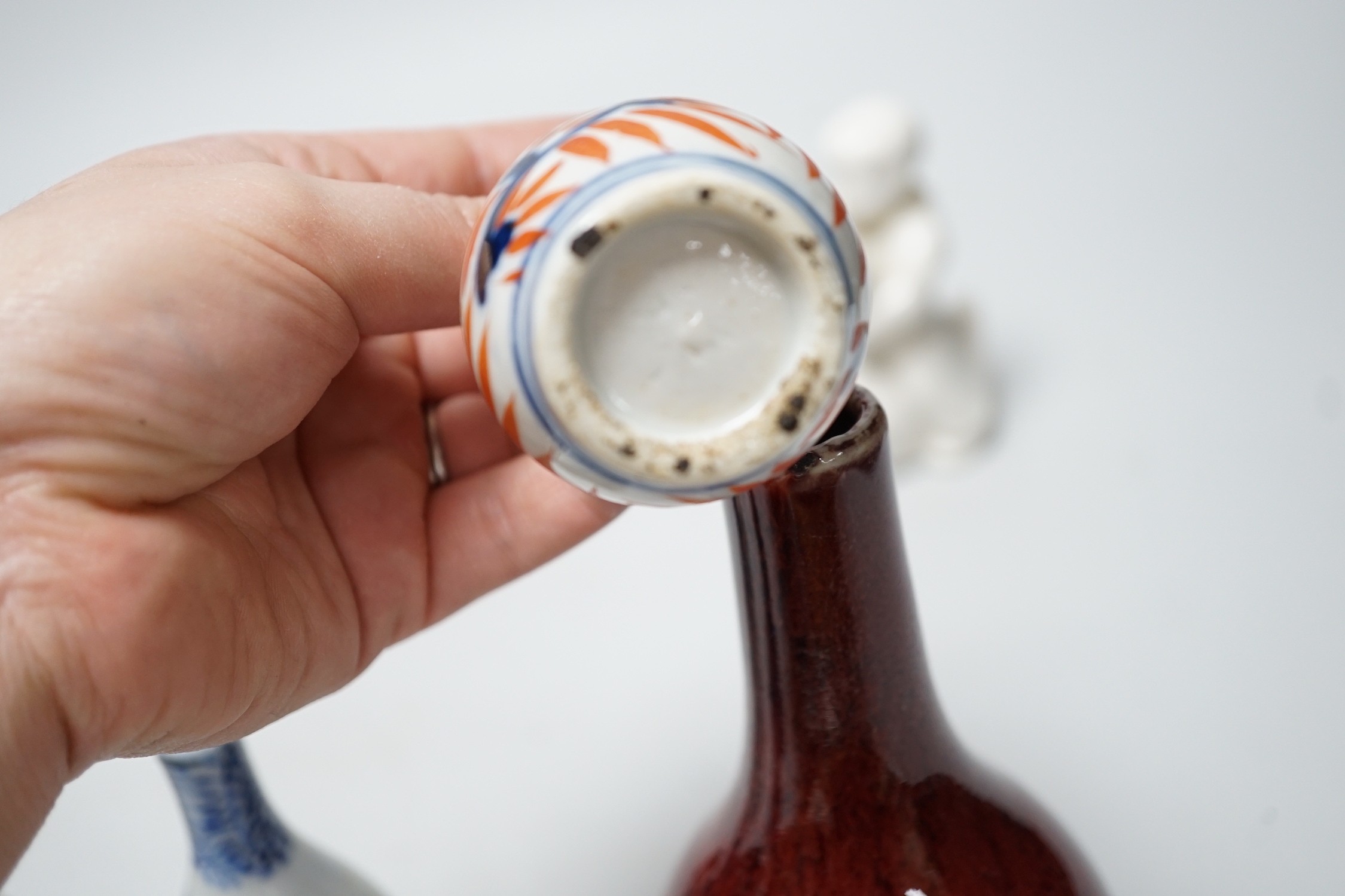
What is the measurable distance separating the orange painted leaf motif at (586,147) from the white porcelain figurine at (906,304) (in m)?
0.72

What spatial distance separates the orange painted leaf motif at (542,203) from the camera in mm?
499

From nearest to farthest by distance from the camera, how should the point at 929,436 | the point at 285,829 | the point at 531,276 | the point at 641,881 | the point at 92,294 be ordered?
the point at 531,276
the point at 92,294
the point at 285,829
the point at 641,881
the point at 929,436

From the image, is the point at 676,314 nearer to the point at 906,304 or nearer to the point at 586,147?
the point at 586,147

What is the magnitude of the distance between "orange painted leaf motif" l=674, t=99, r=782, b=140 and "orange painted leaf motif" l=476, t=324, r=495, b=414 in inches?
4.8

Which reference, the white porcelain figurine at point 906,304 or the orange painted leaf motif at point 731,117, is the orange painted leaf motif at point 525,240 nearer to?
the orange painted leaf motif at point 731,117

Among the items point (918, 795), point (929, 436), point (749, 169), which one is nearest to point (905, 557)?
point (918, 795)

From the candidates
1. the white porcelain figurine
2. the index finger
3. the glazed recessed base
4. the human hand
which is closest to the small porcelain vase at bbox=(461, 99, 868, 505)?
the glazed recessed base

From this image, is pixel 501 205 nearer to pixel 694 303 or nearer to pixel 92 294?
pixel 694 303

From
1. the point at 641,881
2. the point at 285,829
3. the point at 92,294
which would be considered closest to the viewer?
the point at 92,294

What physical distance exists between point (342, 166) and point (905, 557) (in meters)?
0.51

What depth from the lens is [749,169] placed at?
499 mm

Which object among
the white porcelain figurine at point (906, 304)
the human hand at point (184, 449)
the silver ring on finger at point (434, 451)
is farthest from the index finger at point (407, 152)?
the white porcelain figurine at point (906, 304)

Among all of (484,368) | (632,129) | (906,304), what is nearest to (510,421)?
(484,368)

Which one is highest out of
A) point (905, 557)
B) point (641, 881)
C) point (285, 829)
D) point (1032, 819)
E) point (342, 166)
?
point (342, 166)
